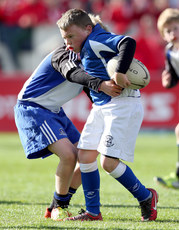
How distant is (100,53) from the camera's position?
149 inches

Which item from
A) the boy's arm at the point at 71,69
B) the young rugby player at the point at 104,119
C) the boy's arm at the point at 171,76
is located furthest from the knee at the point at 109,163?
the boy's arm at the point at 171,76

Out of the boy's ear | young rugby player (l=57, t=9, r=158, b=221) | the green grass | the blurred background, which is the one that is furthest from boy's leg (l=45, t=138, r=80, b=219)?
the blurred background

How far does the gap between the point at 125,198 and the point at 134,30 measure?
10526 millimetres

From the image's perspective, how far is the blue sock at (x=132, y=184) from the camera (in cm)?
390

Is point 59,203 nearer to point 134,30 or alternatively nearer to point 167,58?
point 167,58

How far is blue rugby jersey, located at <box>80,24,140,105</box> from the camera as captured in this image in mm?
3725

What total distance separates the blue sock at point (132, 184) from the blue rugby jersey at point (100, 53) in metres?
0.59

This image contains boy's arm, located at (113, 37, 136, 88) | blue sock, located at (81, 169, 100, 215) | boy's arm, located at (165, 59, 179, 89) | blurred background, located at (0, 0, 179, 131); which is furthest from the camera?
blurred background, located at (0, 0, 179, 131)

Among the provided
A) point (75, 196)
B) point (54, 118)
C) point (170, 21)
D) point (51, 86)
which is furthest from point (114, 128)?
point (170, 21)

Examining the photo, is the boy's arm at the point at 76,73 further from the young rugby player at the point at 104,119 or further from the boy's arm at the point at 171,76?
the boy's arm at the point at 171,76

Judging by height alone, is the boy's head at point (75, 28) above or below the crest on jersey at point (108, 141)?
above

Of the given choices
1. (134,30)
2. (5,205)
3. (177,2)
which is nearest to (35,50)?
(134,30)

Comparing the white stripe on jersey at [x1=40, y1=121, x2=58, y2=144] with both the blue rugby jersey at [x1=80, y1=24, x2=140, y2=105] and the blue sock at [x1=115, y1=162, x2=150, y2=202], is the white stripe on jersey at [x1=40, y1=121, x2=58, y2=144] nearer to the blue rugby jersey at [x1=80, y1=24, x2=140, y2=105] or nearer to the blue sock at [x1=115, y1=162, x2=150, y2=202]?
the blue rugby jersey at [x1=80, y1=24, x2=140, y2=105]

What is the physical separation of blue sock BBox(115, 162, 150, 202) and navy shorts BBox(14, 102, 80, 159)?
24.0 inches
